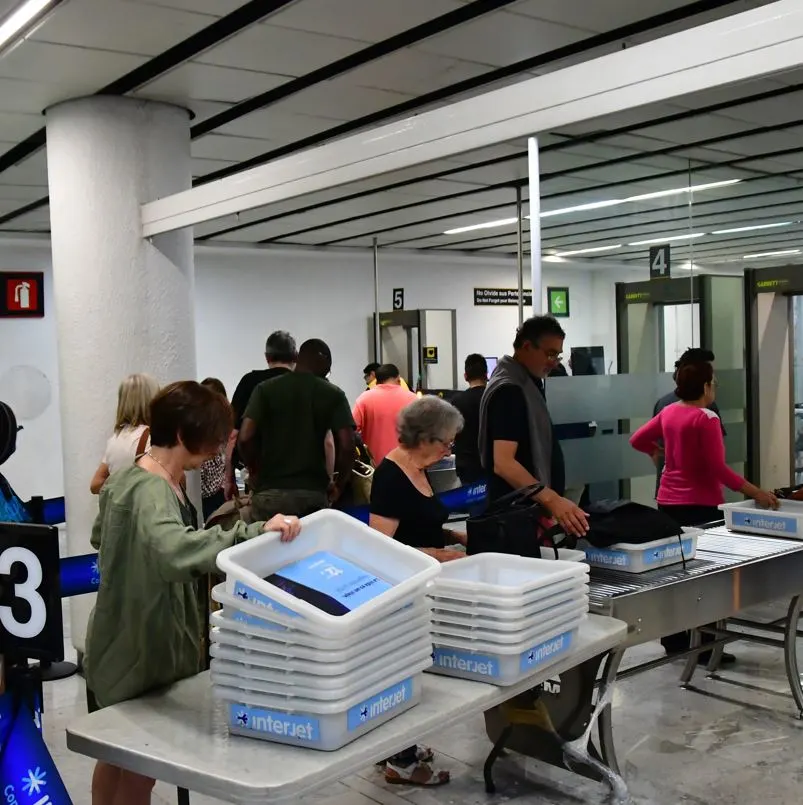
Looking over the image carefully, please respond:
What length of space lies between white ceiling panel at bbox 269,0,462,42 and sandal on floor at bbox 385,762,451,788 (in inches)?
113

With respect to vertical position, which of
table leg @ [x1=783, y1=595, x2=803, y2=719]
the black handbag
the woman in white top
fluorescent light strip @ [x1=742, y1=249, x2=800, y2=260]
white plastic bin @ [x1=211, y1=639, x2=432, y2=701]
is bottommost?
table leg @ [x1=783, y1=595, x2=803, y2=719]

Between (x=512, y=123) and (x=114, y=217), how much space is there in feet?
8.38

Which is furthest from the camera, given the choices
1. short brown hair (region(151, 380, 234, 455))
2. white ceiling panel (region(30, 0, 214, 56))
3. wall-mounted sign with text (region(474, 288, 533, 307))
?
wall-mounted sign with text (region(474, 288, 533, 307))

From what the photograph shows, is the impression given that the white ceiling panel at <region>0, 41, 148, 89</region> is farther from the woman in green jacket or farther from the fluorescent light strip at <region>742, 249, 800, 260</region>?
the fluorescent light strip at <region>742, 249, 800, 260</region>

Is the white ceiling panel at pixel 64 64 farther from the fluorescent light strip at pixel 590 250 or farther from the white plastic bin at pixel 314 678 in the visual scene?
the white plastic bin at pixel 314 678

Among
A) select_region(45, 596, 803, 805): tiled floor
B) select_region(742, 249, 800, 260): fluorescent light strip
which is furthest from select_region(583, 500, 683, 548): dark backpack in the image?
select_region(742, 249, 800, 260): fluorescent light strip

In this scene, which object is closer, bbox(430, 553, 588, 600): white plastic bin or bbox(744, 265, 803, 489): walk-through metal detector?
bbox(430, 553, 588, 600): white plastic bin

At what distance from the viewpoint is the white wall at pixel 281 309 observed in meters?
9.88

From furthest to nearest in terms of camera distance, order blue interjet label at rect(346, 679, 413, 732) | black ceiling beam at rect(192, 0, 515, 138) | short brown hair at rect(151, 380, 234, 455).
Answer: black ceiling beam at rect(192, 0, 515, 138) → short brown hair at rect(151, 380, 234, 455) → blue interjet label at rect(346, 679, 413, 732)

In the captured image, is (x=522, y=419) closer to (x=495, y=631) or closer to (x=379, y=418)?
(x=495, y=631)

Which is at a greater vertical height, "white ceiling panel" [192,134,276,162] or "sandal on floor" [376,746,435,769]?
"white ceiling panel" [192,134,276,162]

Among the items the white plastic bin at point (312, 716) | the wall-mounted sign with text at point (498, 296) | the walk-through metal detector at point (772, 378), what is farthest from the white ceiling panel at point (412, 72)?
the wall-mounted sign with text at point (498, 296)

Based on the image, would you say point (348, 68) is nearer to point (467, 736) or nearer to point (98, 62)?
point (98, 62)

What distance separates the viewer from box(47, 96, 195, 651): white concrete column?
4648mm
